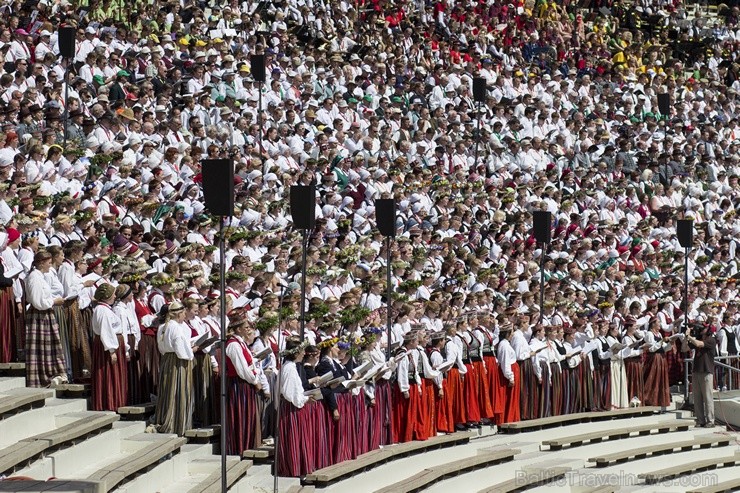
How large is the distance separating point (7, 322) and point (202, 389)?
7.01ft

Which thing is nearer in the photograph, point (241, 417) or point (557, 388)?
point (241, 417)

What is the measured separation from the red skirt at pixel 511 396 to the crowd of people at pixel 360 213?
0.05m

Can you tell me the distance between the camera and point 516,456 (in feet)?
61.6

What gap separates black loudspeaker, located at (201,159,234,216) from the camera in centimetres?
1378

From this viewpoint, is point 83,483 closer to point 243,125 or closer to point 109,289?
point 109,289

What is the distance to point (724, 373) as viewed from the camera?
76.9 feet

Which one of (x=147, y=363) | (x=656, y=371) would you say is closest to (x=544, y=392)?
(x=656, y=371)

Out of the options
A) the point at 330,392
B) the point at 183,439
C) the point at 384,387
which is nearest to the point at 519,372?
the point at 384,387

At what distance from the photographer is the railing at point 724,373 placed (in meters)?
23.1

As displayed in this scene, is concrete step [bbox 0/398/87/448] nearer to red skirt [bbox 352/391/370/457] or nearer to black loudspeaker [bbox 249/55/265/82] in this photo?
red skirt [bbox 352/391/370/457]

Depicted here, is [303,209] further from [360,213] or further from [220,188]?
[360,213]

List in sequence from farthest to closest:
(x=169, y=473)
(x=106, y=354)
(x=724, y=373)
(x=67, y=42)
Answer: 1. (x=724, y=373)
2. (x=67, y=42)
3. (x=106, y=354)
4. (x=169, y=473)

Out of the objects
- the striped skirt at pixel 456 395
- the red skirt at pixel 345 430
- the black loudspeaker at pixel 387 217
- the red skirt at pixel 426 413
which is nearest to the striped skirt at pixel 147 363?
the red skirt at pixel 345 430

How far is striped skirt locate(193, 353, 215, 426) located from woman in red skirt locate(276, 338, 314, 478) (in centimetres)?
102
